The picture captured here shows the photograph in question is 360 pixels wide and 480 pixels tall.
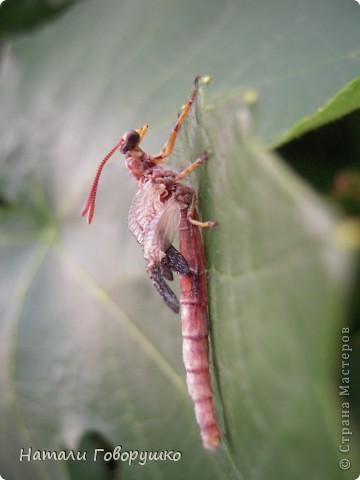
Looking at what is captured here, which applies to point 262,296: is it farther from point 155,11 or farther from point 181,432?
point 155,11

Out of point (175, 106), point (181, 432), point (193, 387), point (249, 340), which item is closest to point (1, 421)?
point (181, 432)

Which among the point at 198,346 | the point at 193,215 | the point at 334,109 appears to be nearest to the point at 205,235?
the point at 193,215

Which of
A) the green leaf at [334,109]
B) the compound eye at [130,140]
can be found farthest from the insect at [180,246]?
the green leaf at [334,109]

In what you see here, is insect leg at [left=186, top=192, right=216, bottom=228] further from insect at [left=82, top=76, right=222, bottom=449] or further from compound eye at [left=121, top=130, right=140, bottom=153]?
compound eye at [left=121, top=130, right=140, bottom=153]

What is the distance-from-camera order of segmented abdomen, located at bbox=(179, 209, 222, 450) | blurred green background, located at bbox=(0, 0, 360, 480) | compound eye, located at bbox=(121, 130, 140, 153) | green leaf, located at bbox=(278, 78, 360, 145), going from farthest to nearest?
compound eye, located at bbox=(121, 130, 140, 153)
segmented abdomen, located at bbox=(179, 209, 222, 450)
green leaf, located at bbox=(278, 78, 360, 145)
blurred green background, located at bbox=(0, 0, 360, 480)

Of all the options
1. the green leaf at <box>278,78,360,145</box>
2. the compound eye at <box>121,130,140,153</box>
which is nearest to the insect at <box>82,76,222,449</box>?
the compound eye at <box>121,130,140,153</box>

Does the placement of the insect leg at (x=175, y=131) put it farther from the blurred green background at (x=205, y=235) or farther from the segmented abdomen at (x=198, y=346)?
the segmented abdomen at (x=198, y=346)
